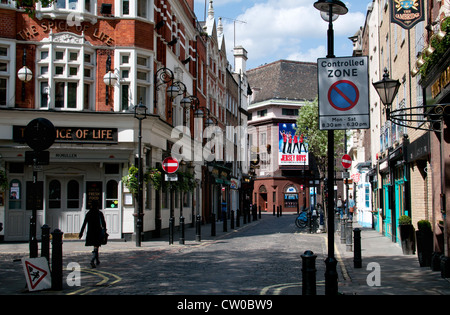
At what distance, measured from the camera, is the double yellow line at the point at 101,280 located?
9.85 metres

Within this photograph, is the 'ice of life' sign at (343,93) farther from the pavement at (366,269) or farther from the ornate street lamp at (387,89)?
the pavement at (366,269)

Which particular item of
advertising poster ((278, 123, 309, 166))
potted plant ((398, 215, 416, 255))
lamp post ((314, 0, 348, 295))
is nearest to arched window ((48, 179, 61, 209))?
potted plant ((398, 215, 416, 255))

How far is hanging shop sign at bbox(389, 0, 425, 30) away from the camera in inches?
571

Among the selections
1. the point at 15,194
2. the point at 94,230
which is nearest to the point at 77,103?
the point at 15,194

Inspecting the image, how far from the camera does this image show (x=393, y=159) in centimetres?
2077

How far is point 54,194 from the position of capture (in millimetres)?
21297

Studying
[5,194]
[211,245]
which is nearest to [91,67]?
[5,194]

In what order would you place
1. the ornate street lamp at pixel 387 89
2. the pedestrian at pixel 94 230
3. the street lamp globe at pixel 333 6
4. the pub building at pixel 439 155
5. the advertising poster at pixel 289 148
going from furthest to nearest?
1. the advertising poster at pixel 289 148
2. the pedestrian at pixel 94 230
3. the pub building at pixel 439 155
4. the ornate street lamp at pixel 387 89
5. the street lamp globe at pixel 333 6

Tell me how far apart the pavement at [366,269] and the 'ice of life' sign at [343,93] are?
334cm

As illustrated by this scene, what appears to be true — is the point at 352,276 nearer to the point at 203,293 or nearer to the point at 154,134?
the point at 203,293

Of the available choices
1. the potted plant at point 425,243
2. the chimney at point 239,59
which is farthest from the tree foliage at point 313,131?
the potted plant at point 425,243

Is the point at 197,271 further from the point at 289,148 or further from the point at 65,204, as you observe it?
the point at 289,148

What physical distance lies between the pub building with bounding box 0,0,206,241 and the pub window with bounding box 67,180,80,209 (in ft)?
0.13

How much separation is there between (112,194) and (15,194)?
3.73 metres
